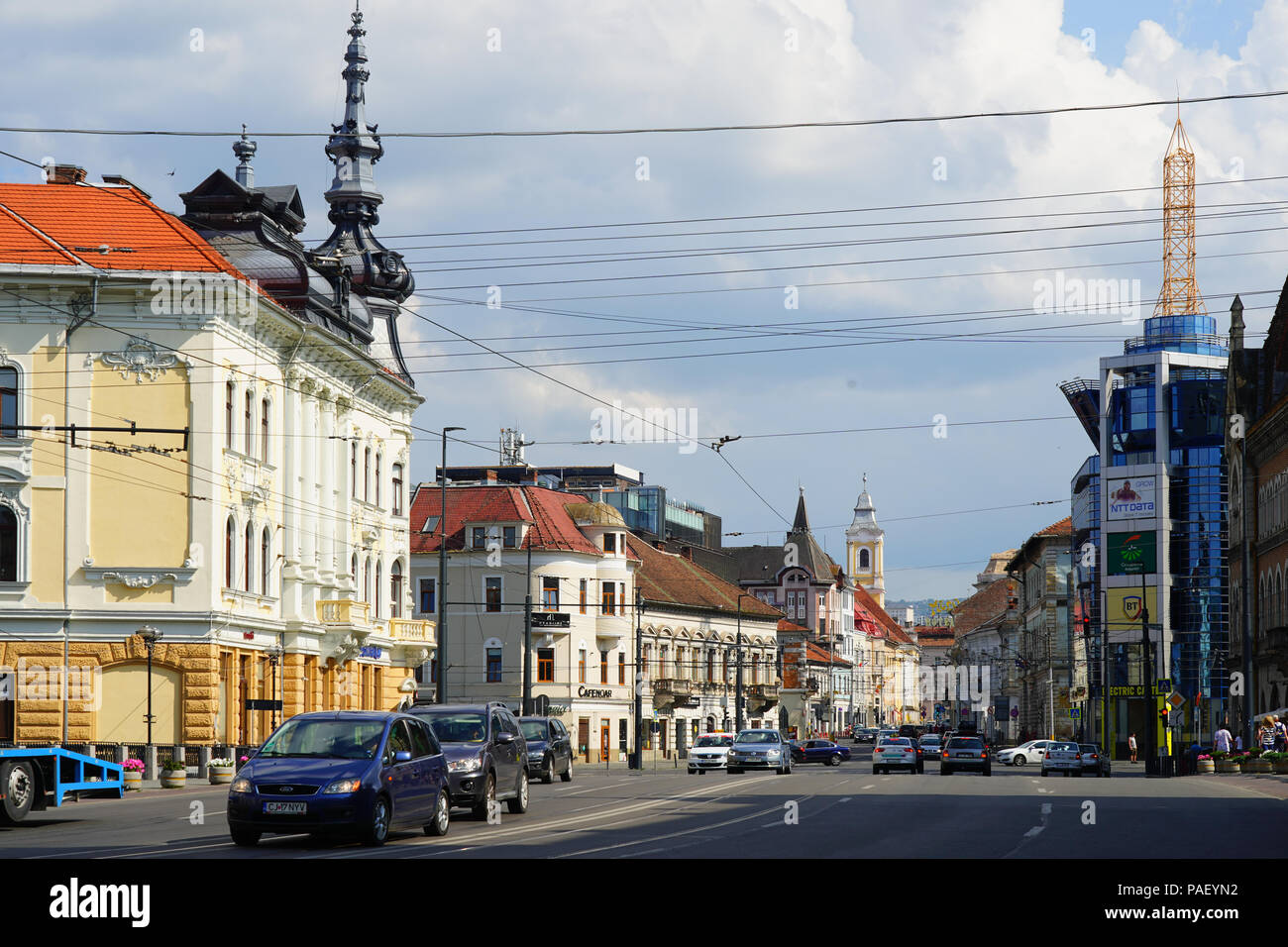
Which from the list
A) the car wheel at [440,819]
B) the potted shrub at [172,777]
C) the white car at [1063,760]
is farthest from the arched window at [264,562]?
the car wheel at [440,819]

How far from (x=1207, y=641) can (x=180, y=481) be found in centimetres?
7445

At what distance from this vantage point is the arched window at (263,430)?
51312 millimetres

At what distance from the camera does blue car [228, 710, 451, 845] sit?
1925 centimetres

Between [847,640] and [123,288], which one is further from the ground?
[123,288]

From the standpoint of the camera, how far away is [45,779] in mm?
25578

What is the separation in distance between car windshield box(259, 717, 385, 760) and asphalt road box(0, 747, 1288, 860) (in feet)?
3.52

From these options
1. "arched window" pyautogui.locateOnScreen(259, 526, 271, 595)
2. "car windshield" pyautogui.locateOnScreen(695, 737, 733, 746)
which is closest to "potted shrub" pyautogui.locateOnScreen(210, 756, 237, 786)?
"arched window" pyautogui.locateOnScreen(259, 526, 271, 595)

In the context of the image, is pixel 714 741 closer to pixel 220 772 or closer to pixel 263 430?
pixel 263 430

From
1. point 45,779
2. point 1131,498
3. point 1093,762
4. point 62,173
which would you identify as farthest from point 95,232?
point 1131,498

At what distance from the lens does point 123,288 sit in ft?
151

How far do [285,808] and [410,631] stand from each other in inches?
1818

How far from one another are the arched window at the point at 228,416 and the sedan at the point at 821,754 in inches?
1464
